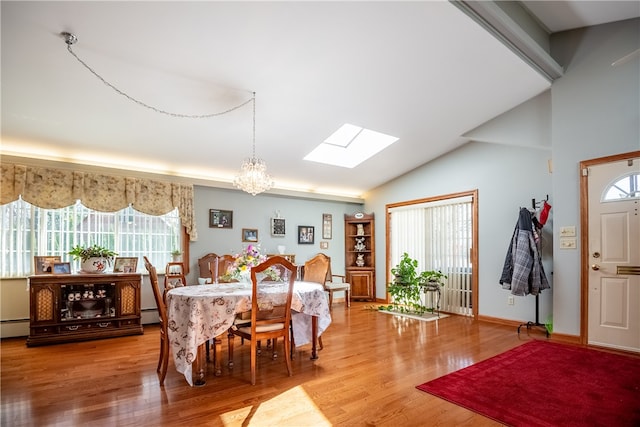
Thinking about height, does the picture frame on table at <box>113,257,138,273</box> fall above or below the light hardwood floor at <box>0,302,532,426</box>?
above

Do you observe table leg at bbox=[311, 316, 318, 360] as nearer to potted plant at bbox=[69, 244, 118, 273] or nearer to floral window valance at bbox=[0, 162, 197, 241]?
floral window valance at bbox=[0, 162, 197, 241]

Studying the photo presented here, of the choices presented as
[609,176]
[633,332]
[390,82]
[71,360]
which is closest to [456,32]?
[390,82]

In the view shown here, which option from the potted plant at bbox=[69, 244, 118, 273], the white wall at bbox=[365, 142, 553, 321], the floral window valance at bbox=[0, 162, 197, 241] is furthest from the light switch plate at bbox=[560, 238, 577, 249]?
the potted plant at bbox=[69, 244, 118, 273]

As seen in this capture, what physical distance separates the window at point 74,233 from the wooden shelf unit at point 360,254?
3.67 metres

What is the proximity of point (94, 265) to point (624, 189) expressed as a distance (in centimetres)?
661

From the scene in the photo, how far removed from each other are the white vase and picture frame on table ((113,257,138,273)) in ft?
0.65

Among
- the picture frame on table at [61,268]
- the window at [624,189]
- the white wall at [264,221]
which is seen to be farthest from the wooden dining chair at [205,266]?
the window at [624,189]

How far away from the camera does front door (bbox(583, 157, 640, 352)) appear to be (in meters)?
3.73

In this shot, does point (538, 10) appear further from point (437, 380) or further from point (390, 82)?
point (437, 380)

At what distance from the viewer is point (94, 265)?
463 cm

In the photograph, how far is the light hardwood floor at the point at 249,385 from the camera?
2352 mm

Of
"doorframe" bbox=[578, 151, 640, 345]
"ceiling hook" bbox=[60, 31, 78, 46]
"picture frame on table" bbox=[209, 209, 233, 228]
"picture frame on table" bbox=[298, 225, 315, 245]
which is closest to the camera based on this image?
"ceiling hook" bbox=[60, 31, 78, 46]

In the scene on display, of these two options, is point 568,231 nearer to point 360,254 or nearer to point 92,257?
point 360,254

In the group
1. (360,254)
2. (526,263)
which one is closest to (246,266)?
(526,263)
